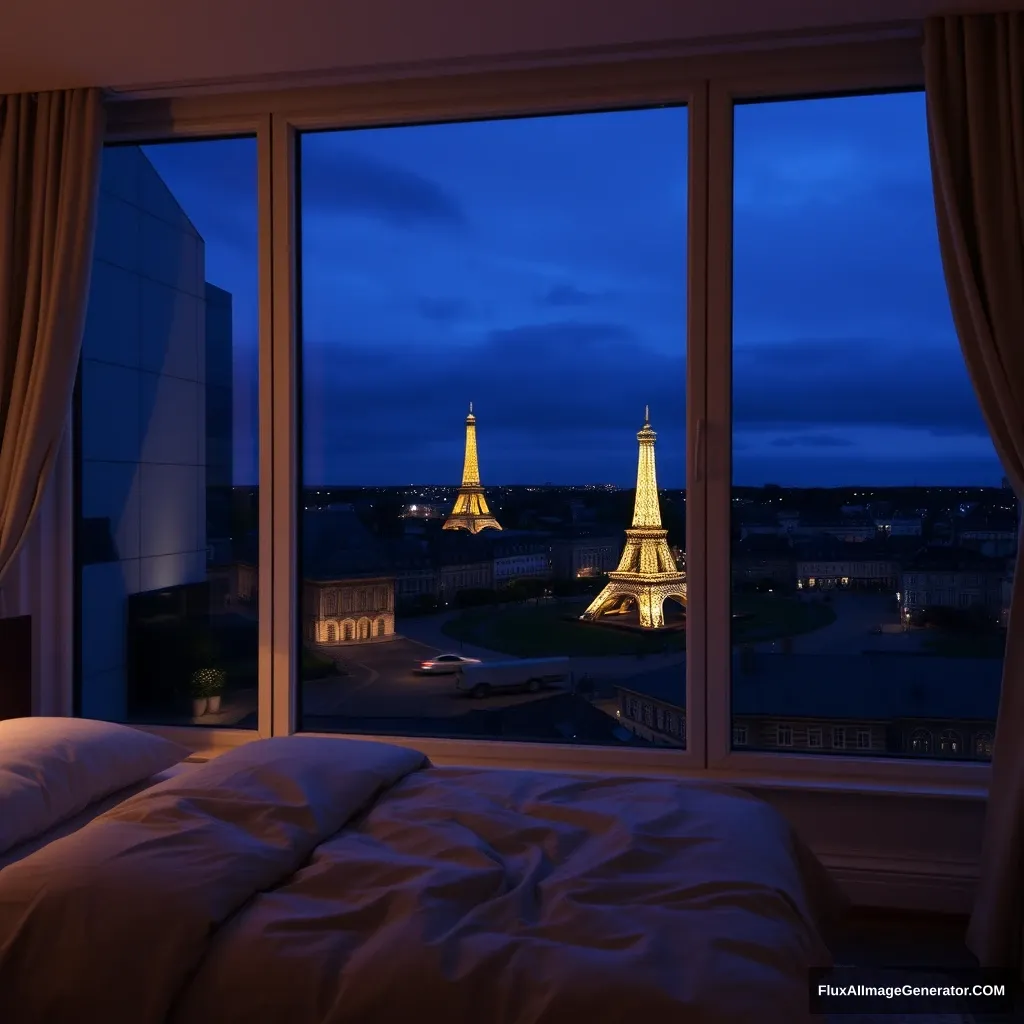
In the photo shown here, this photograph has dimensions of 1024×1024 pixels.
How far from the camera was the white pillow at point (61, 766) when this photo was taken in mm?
1991

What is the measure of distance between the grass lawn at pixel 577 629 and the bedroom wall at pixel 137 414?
3.66 ft

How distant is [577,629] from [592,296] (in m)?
1.21

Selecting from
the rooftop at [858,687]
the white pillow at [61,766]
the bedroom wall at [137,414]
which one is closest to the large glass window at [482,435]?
the rooftop at [858,687]

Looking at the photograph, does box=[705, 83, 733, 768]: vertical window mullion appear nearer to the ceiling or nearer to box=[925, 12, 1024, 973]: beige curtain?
the ceiling

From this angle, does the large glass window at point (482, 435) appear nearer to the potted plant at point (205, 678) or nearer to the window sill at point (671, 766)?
the window sill at point (671, 766)

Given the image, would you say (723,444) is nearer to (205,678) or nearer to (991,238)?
(991,238)

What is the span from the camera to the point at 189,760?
11.2ft

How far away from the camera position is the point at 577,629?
3512 millimetres

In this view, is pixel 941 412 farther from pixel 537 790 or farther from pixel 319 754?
pixel 319 754

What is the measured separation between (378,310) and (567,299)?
710 mm

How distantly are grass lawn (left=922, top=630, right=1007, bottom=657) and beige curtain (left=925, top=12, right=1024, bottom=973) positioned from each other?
0.42 metres

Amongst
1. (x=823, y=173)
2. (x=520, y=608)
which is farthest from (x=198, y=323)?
(x=823, y=173)

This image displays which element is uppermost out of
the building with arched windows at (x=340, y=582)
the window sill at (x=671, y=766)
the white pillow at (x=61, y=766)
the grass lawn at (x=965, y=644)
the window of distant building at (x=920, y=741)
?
the building with arched windows at (x=340, y=582)

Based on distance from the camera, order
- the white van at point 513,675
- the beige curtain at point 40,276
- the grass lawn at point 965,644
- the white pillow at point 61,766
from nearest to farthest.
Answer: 1. the white pillow at point 61,766
2. the grass lawn at point 965,644
3. the beige curtain at point 40,276
4. the white van at point 513,675
